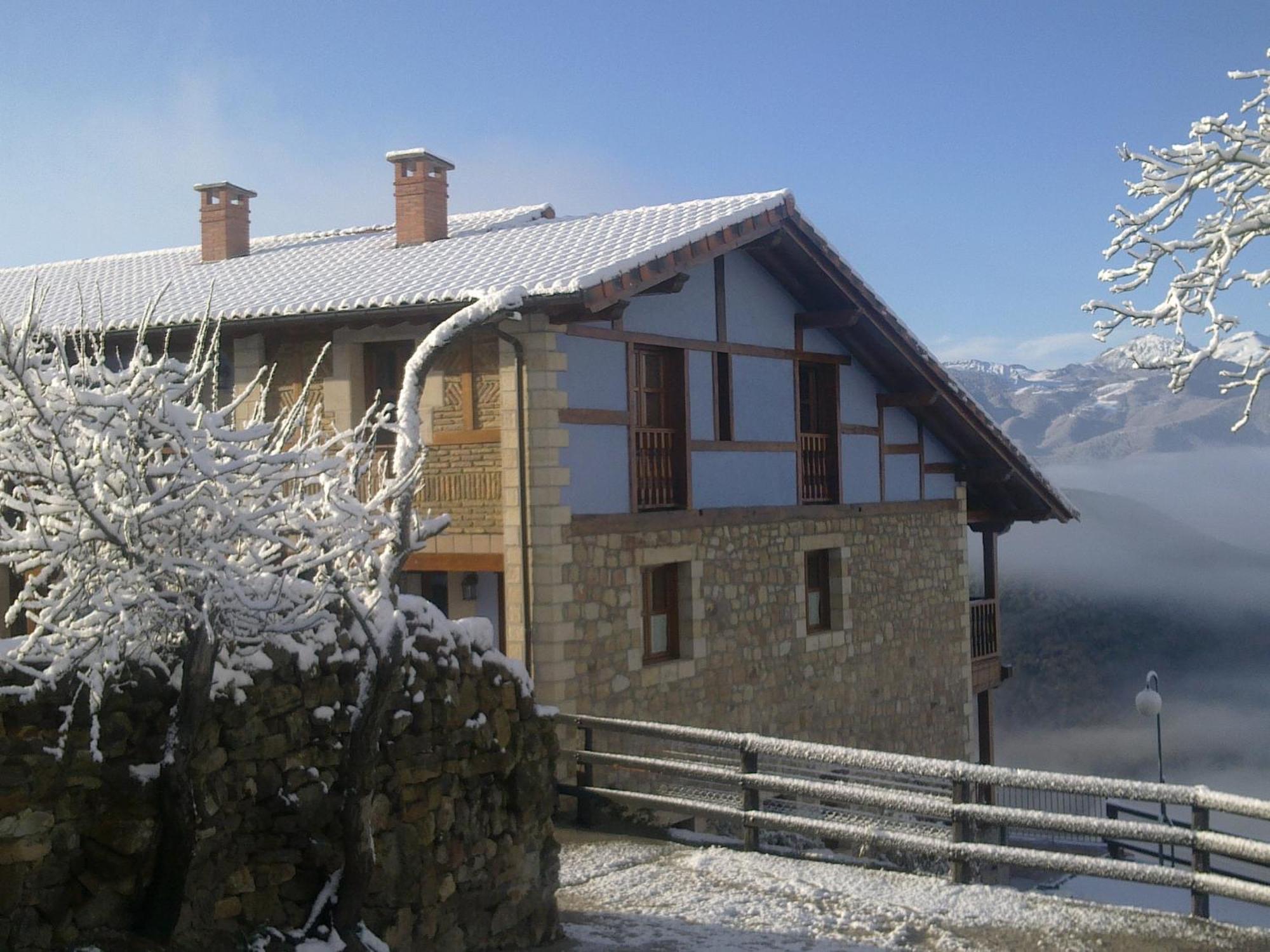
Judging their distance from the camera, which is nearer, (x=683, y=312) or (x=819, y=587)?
(x=683, y=312)

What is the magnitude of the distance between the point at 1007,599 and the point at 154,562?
43.7 m

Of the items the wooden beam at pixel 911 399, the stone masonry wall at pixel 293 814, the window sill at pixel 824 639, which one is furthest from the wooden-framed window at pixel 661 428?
the stone masonry wall at pixel 293 814

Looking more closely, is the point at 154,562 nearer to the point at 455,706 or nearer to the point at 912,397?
the point at 455,706

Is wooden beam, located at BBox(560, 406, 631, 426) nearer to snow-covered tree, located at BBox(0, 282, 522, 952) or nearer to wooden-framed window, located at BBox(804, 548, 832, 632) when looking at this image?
wooden-framed window, located at BBox(804, 548, 832, 632)

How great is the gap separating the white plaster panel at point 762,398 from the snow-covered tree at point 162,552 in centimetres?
835

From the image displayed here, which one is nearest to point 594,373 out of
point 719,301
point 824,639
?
point 719,301

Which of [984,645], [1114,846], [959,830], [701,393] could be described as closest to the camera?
[959,830]

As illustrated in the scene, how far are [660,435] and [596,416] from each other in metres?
1.22

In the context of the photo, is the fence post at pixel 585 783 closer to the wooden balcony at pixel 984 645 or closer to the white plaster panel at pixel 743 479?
the white plaster panel at pixel 743 479

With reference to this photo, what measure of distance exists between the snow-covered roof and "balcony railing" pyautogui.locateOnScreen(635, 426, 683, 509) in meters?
1.88

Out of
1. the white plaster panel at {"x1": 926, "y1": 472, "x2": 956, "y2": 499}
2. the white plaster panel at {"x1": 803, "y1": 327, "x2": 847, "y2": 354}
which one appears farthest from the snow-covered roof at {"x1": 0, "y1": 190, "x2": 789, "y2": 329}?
the white plaster panel at {"x1": 926, "y1": 472, "x2": 956, "y2": 499}

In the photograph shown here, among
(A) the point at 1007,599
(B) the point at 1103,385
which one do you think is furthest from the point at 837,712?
(B) the point at 1103,385

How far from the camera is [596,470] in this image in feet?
40.7

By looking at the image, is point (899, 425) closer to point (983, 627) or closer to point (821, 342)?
point (821, 342)
